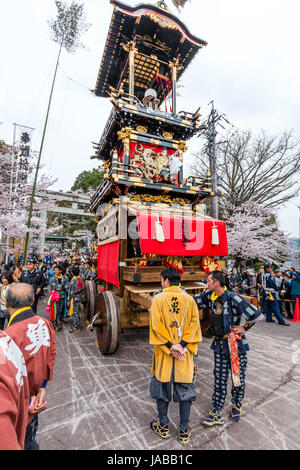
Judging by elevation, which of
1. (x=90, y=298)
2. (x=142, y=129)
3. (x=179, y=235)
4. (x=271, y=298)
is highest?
(x=142, y=129)

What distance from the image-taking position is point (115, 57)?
9781 mm

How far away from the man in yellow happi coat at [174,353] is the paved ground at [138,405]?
30cm

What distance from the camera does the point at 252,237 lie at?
15422 millimetres

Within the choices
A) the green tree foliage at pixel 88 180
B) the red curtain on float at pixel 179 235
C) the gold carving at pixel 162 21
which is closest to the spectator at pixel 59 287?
the red curtain on float at pixel 179 235

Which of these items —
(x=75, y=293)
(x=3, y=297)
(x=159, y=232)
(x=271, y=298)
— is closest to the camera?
(x=3, y=297)

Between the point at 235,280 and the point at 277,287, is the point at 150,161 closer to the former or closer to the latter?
the point at 277,287

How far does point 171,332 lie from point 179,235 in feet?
9.12

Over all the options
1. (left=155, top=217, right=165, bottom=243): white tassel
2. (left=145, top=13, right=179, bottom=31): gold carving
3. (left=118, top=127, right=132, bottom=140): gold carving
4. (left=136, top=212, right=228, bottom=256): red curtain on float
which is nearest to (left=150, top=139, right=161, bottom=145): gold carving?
(left=118, top=127, right=132, bottom=140): gold carving

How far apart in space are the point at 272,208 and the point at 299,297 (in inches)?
428

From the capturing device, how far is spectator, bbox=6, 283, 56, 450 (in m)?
1.71

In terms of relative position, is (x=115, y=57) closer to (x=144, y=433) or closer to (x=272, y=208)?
(x=144, y=433)

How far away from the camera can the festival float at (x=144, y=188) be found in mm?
4641

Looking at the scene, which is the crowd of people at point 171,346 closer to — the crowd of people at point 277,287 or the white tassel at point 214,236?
the white tassel at point 214,236

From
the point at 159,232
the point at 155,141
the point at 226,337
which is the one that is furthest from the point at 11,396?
the point at 155,141
